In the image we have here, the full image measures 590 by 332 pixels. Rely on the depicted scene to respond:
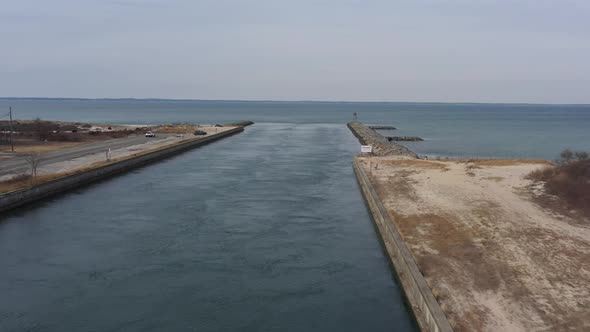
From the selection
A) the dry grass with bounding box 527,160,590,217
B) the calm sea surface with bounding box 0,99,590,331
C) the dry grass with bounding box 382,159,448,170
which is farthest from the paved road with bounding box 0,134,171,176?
the dry grass with bounding box 527,160,590,217

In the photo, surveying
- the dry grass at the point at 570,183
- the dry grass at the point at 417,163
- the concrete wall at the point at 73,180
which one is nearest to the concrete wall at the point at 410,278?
the dry grass at the point at 570,183

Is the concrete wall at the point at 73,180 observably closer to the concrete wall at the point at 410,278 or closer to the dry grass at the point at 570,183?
the concrete wall at the point at 410,278

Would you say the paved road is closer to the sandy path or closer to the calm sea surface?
the calm sea surface

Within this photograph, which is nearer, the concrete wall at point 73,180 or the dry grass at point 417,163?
the concrete wall at point 73,180

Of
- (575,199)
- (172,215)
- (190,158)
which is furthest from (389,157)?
(172,215)

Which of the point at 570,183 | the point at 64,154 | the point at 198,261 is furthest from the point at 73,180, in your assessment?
the point at 570,183

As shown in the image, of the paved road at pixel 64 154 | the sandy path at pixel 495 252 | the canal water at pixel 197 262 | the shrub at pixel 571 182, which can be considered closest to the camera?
the sandy path at pixel 495 252

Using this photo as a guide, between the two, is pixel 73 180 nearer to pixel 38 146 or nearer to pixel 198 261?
pixel 198 261
